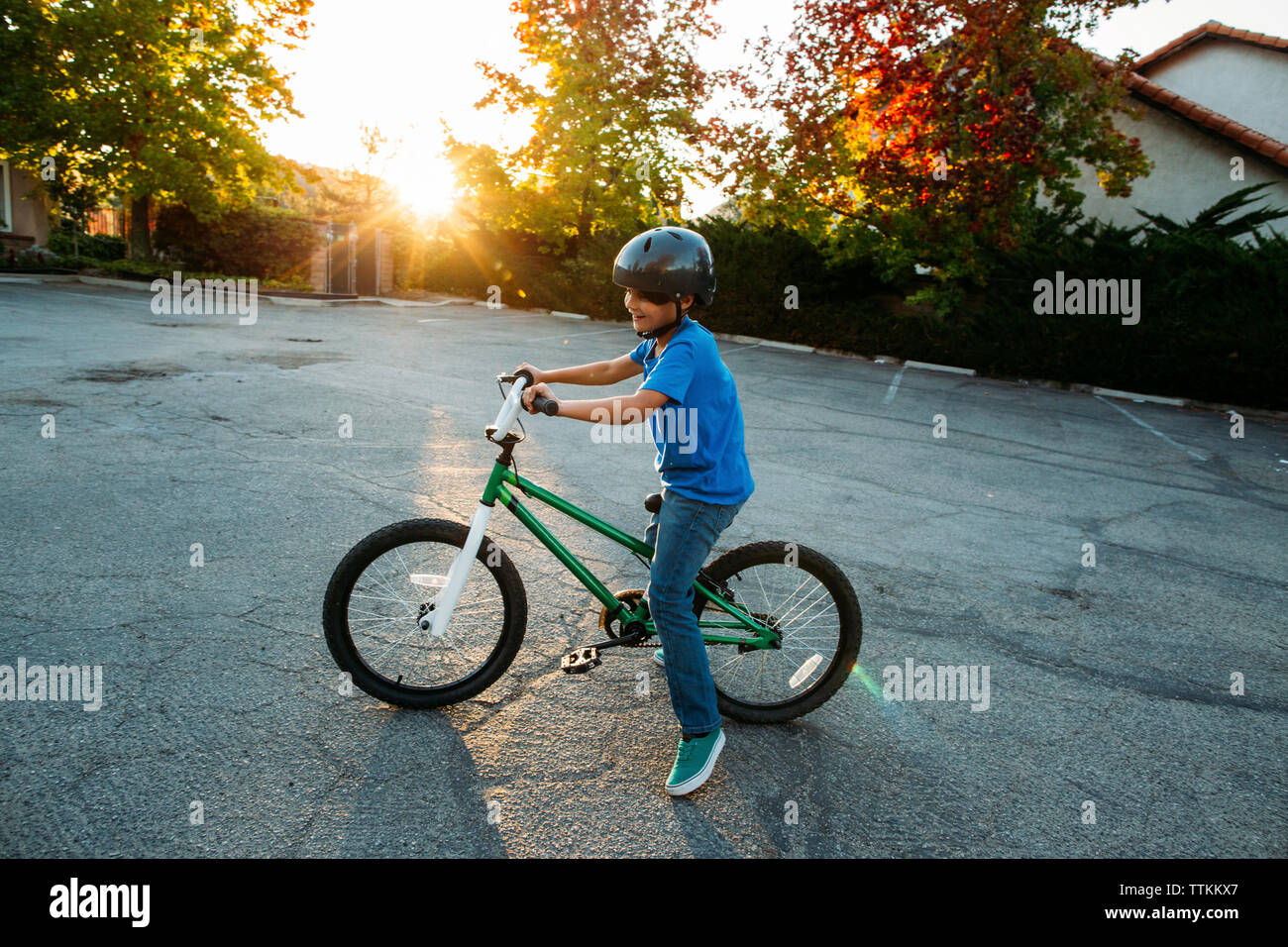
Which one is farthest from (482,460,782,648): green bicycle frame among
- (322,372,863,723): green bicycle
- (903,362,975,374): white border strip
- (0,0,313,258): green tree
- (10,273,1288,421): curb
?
(0,0,313,258): green tree

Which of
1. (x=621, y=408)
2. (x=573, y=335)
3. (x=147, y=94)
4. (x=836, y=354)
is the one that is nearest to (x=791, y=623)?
(x=621, y=408)

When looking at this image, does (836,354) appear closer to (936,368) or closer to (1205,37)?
(936,368)

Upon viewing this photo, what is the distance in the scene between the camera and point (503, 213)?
2500 centimetres

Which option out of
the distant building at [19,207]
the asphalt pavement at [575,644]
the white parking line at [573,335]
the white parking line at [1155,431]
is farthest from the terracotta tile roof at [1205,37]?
the distant building at [19,207]

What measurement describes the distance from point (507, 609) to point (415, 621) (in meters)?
0.43

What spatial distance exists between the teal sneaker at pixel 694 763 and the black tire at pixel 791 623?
386mm

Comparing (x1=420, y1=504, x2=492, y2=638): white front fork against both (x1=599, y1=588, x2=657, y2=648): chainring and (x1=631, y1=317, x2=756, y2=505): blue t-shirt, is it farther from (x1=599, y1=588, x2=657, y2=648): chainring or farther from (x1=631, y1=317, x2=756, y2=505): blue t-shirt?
(x1=631, y1=317, x2=756, y2=505): blue t-shirt

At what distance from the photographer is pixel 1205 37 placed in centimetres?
2350

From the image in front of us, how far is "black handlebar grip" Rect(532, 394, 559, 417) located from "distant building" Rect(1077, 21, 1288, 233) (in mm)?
18386

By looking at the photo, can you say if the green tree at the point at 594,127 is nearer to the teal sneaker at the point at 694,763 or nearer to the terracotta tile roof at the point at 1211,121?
the terracotta tile roof at the point at 1211,121

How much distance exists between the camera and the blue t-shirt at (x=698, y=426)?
276cm

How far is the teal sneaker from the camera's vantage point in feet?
9.27
